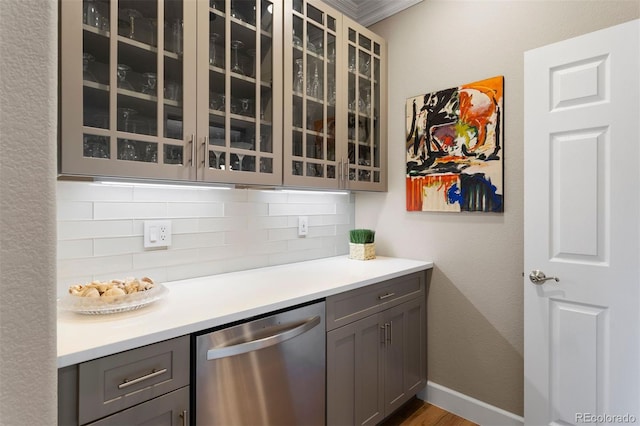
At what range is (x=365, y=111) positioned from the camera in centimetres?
231

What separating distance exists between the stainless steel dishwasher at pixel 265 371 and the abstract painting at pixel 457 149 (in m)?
1.10

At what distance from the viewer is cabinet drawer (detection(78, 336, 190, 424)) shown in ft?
3.09

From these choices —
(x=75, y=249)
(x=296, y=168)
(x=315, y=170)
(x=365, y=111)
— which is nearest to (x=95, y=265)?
(x=75, y=249)

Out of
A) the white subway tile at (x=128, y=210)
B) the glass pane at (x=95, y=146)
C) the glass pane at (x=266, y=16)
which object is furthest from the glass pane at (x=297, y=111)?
the glass pane at (x=95, y=146)

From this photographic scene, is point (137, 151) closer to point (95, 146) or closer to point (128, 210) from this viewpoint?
point (95, 146)

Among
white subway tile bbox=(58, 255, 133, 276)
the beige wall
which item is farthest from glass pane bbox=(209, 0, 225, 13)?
the beige wall

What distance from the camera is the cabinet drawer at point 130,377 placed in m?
0.94

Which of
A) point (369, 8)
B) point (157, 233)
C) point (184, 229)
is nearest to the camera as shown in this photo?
point (157, 233)

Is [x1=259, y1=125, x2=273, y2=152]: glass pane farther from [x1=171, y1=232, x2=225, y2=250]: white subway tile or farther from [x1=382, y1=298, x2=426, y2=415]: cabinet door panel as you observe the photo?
[x1=382, y1=298, x2=426, y2=415]: cabinet door panel

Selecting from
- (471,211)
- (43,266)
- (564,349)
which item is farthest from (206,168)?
(564,349)

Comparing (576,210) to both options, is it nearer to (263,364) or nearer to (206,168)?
(263,364)

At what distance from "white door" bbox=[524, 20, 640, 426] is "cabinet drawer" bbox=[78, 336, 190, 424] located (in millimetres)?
1665

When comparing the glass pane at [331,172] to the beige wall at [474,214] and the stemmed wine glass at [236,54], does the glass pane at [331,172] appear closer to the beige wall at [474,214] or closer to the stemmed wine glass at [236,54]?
the beige wall at [474,214]
